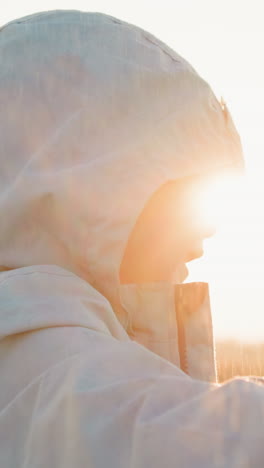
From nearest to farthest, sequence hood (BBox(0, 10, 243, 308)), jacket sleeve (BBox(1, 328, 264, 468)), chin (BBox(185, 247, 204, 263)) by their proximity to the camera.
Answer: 1. jacket sleeve (BBox(1, 328, 264, 468))
2. hood (BBox(0, 10, 243, 308))
3. chin (BBox(185, 247, 204, 263))

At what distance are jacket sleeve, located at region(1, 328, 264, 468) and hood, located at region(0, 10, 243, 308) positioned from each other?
0.51 meters

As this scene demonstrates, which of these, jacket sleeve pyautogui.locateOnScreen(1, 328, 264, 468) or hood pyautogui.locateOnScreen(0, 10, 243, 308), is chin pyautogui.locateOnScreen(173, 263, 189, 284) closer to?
hood pyautogui.locateOnScreen(0, 10, 243, 308)

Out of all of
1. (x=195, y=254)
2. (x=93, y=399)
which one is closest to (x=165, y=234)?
(x=195, y=254)

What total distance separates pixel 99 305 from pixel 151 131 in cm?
63

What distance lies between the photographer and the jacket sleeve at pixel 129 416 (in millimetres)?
944

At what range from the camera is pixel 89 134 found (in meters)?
1.85

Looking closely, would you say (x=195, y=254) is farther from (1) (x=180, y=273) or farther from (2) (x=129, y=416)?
(2) (x=129, y=416)

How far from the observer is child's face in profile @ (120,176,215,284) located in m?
2.09

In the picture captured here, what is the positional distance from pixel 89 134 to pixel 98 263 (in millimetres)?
377

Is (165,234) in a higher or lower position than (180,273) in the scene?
higher

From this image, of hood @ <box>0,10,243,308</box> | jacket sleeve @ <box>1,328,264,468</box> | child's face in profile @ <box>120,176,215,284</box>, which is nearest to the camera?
jacket sleeve @ <box>1,328,264,468</box>

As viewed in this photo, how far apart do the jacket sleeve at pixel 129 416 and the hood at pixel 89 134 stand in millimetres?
512

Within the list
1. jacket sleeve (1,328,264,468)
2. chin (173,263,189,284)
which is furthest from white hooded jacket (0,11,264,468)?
chin (173,263,189,284)

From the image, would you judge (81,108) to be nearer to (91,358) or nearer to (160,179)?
(160,179)
